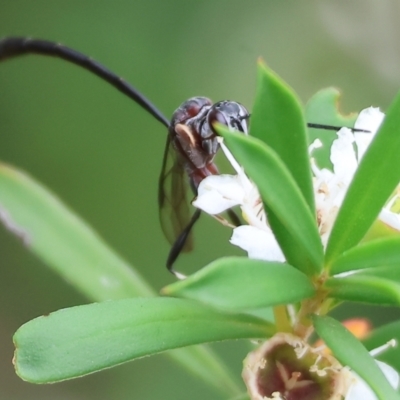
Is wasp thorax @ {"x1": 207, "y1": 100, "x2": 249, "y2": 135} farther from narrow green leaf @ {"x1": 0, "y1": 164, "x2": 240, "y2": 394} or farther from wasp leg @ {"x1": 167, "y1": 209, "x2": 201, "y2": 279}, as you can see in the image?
narrow green leaf @ {"x1": 0, "y1": 164, "x2": 240, "y2": 394}

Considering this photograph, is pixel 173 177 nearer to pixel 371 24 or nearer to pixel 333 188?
pixel 333 188

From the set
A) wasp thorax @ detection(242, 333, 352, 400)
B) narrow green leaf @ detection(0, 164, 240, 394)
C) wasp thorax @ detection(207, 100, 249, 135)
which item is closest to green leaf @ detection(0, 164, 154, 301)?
narrow green leaf @ detection(0, 164, 240, 394)

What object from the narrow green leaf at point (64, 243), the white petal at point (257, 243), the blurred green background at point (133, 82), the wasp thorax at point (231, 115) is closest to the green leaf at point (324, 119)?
the wasp thorax at point (231, 115)

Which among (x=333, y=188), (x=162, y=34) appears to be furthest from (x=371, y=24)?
(x=333, y=188)

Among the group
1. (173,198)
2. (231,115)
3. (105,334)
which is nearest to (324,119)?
(231,115)

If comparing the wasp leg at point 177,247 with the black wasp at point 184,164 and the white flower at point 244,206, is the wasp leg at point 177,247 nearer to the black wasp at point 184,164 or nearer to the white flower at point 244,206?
the black wasp at point 184,164
